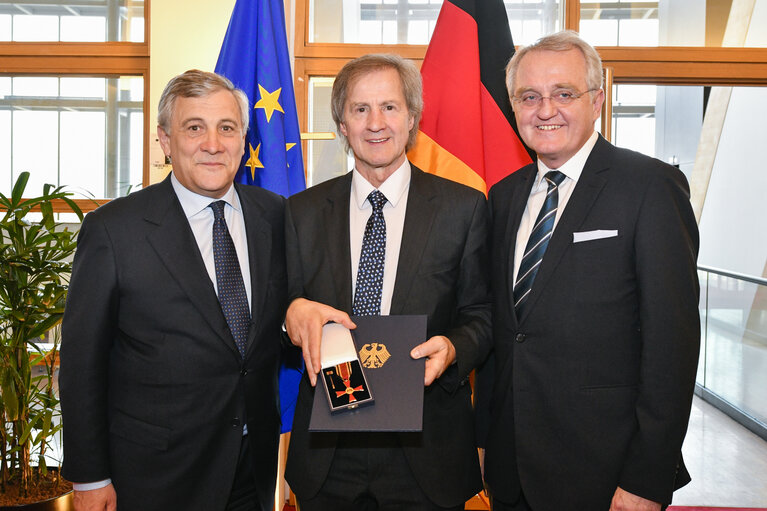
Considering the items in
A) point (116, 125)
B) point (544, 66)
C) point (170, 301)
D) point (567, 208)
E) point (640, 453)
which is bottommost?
point (640, 453)

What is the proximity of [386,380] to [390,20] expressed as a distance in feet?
10.1

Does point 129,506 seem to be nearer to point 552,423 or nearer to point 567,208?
point 552,423

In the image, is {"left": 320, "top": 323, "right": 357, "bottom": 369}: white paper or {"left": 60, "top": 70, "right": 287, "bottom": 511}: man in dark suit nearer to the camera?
{"left": 320, "top": 323, "right": 357, "bottom": 369}: white paper

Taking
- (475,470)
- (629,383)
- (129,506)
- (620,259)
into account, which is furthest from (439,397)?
(129,506)

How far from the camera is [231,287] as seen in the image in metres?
1.93

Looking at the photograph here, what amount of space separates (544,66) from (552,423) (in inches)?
43.8

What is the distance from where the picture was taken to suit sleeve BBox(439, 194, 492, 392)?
183cm

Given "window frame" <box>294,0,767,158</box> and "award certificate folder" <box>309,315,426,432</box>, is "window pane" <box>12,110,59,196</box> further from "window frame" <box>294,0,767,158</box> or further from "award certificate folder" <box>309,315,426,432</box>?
"award certificate folder" <box>309,315,426,432</box>

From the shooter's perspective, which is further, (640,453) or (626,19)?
(626,19)

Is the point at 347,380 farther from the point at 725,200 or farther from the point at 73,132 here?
the point at 725,200

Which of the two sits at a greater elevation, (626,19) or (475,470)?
(626,19)

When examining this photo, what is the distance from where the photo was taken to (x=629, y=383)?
173cm

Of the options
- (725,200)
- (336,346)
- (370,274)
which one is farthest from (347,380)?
(725,200)

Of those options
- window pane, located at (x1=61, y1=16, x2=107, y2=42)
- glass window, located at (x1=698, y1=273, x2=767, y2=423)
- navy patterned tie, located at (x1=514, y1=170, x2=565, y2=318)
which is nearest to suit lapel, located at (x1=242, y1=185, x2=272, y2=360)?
navy patterned tie, located at (x1=514, y1=170, x2=565, y2=318)
